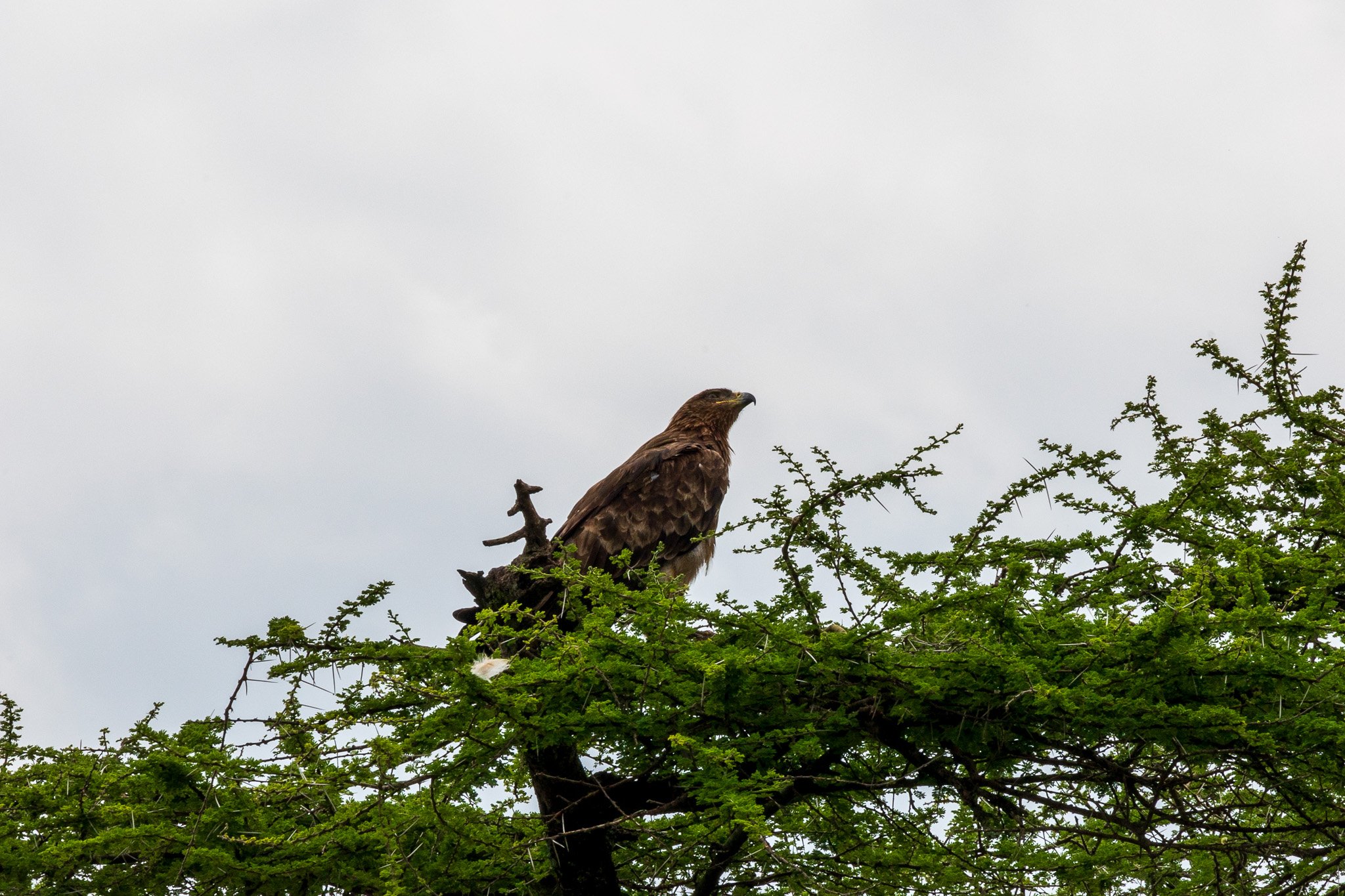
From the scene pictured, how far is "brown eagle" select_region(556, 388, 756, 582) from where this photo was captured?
34.3ft

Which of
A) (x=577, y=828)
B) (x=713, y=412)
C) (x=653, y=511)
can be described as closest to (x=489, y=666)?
(x=577, y=828)

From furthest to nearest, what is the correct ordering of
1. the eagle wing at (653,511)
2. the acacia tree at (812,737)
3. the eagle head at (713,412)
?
the eagle head at (713,412)
the eagle wing at (653,511)
the acacia tree at (812,737)

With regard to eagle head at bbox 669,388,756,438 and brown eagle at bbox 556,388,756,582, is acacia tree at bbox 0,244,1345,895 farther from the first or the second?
eagle head at bbox 669,388,756,438

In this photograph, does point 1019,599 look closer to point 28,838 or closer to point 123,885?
point 123,885

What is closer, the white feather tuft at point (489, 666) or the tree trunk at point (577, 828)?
the white feather tuft at point (489, 666)

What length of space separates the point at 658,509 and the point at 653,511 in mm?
52

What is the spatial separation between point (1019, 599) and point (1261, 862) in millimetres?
2124

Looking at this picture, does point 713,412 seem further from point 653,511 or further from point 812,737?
point 812,737

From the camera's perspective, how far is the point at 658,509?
1065 centimetres

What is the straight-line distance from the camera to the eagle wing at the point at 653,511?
10.5 m

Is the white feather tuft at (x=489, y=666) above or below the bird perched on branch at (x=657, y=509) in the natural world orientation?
below

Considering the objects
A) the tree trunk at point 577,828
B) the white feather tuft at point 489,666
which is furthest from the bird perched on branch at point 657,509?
the white feather tuft at point 489,666

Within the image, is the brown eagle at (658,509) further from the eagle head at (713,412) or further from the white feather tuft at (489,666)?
the white feather tuft at (489,666)

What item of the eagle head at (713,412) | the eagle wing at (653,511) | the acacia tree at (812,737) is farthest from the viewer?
the eagle head at (713,412)
